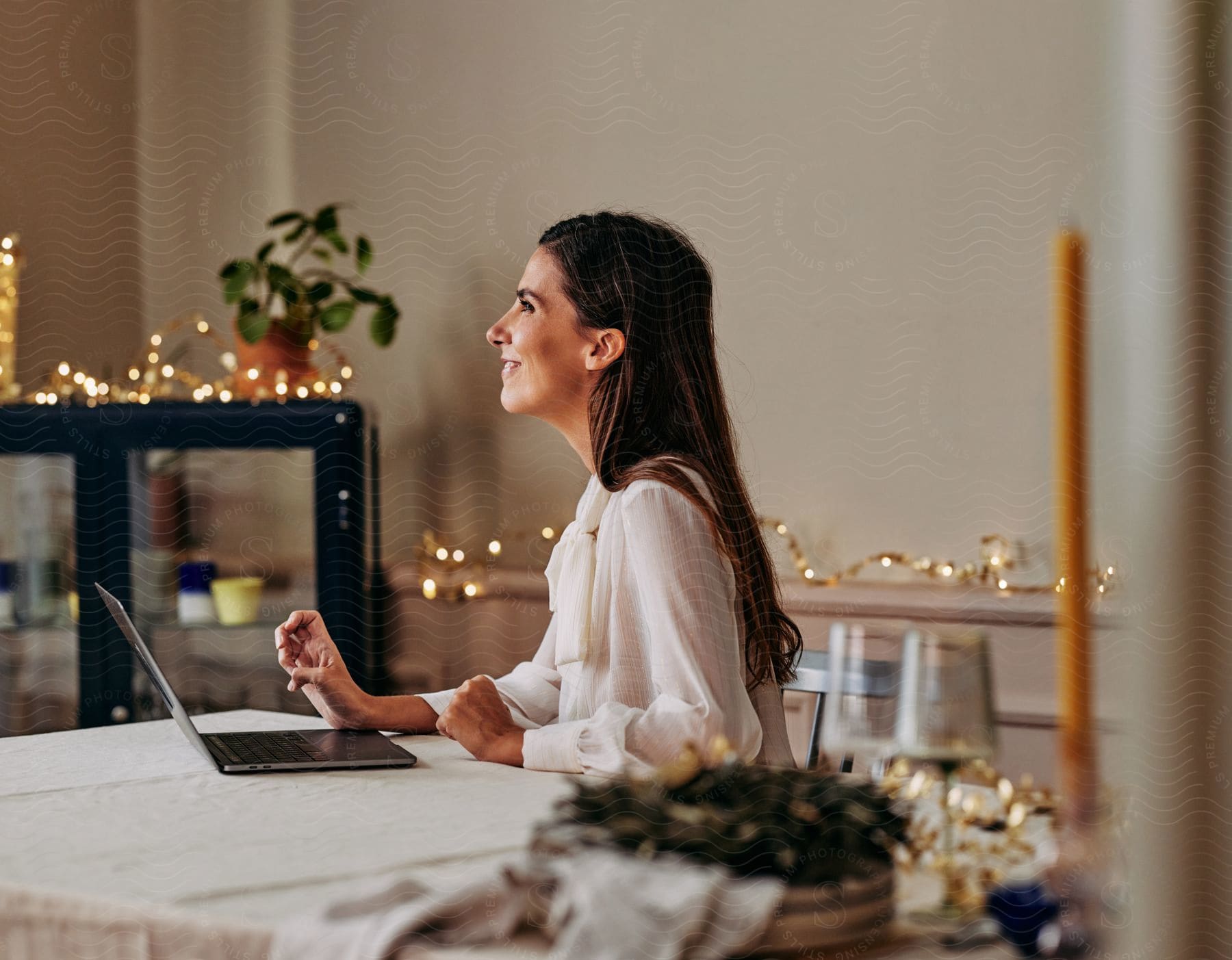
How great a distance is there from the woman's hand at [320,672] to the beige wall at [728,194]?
0.74 metres

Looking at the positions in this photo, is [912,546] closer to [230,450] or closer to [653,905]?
Answer: [230,450]

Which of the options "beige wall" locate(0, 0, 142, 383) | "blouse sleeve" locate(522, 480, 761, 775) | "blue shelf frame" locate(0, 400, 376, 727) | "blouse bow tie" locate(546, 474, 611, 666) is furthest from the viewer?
"beige wall" locate(0, 0, 142, 383)

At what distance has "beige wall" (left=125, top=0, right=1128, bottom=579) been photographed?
1376 mm

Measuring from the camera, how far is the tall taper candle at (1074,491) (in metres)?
0.78

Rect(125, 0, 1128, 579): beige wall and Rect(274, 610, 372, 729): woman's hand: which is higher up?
Rect(125, 0, 1128, 579): beige wall

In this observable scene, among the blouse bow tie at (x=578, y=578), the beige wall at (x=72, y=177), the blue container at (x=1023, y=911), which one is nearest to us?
the blue container at (x=1023, y=911)

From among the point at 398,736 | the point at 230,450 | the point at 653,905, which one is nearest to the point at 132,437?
the point at 230,450

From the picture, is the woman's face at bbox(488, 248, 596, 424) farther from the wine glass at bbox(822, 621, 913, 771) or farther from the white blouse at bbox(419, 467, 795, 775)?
the wine glass at bbox(822, 621, 913, 771)

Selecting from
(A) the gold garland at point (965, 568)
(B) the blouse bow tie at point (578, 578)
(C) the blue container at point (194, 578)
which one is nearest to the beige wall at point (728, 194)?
(A) the gold garland at point (965, 568)

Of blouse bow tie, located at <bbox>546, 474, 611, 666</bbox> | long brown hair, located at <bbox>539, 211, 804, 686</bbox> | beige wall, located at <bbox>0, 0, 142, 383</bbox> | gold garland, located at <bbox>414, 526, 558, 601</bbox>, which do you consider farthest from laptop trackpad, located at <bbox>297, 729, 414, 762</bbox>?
beige wall, located at <bbox>0, 0, 142, 383</bbox>

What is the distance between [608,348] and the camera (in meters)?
0.90

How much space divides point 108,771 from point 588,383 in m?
0.41

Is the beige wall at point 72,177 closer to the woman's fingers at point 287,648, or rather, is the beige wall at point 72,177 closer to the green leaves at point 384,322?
the green leaves at point 384,322

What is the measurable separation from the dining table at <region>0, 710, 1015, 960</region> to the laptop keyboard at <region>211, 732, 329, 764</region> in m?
0.02
